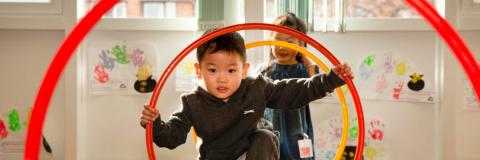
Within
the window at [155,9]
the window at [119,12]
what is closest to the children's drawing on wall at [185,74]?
the window at [155,9]

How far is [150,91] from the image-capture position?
425 cm

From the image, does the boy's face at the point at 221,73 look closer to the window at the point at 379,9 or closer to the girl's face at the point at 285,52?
the girl's face at the point at 285,52

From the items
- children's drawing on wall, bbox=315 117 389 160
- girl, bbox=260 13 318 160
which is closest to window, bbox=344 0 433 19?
children's drawing on wall, bbox=315 117 389 160

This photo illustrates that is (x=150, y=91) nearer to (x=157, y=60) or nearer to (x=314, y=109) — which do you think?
(x=157, y=60)

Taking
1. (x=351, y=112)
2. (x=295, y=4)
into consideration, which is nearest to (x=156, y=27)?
(x=295, y=4)

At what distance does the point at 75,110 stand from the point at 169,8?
35.0 inches

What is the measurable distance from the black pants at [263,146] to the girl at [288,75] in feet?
2.62

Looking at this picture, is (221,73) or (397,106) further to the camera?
(397,106)

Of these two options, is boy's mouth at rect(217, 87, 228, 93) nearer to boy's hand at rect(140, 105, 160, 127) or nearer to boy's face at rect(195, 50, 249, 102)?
boy's face at rect(195, 50, 249, 102)

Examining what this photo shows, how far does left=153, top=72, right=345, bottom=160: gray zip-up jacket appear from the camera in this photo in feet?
8.69

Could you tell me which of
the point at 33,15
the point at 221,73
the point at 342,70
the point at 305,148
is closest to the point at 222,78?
the point at 221,73

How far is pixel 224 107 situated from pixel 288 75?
820mm

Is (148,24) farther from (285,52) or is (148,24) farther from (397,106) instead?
(397,106)

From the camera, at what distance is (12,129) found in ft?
14.2
